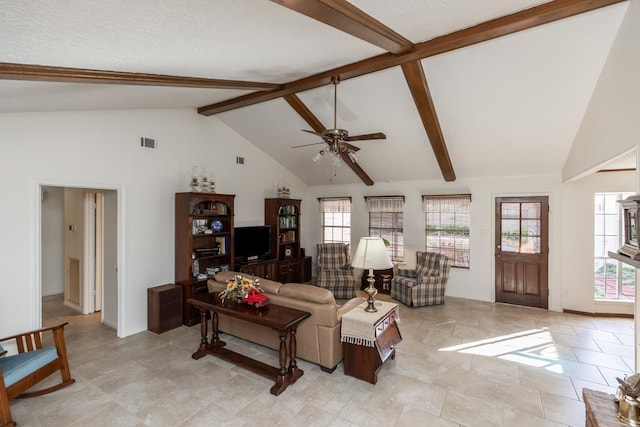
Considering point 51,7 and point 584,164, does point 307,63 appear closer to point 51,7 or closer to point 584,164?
point 51,7

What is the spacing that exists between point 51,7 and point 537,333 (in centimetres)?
577

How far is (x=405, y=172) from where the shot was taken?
6215 mm

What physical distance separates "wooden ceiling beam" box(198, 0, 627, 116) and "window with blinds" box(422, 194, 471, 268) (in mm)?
3529

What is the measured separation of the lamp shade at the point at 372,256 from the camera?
3.06 m

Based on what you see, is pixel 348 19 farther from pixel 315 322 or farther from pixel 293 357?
pixel 293 357

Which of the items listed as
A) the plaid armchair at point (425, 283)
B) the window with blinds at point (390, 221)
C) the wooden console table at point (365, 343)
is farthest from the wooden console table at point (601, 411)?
the window with blinds at point (390, 221)

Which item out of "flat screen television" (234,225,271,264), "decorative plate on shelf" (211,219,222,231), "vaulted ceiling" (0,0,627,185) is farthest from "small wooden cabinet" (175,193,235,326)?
"vaulted ceiling" (0,0,627,185)

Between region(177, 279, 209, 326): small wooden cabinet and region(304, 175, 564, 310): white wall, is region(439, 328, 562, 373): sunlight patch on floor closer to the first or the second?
region(304, 175, 564, 310): white wall

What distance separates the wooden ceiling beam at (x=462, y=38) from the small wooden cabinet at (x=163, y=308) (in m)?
3.33

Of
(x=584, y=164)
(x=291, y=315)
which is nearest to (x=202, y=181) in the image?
(x=291, y=315)

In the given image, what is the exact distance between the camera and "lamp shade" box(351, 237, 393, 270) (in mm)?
3057

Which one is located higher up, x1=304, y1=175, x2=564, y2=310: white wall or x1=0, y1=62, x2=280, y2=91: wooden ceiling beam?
x1=0, y1=62, x2=280, y2=91: wooden ceiling beam

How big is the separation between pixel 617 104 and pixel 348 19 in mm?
2749

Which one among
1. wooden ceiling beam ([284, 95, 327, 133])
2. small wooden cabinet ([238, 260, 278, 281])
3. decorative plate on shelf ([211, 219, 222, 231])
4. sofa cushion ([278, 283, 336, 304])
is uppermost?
wooden ceiling beam ([284, 95, 327, 133])
